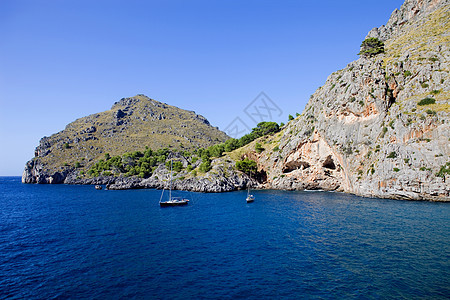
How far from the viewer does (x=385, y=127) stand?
74.1m

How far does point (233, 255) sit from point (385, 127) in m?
66.5

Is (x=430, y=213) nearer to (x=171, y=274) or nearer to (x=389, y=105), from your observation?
(x=389, y=105)

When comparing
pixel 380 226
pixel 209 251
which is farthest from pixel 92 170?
pixel 380 226

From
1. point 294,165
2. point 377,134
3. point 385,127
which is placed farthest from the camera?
point 294,165

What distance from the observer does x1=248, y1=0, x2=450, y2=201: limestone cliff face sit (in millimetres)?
63562

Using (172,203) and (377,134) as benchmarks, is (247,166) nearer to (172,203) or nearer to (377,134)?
(172,203)

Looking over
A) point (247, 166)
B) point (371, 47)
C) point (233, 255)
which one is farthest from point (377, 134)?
point (233, 255)

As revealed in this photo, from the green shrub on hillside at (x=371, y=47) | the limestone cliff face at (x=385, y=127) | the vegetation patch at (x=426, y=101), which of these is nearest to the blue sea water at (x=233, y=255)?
the limestone cliff face at (x=385, y=127)

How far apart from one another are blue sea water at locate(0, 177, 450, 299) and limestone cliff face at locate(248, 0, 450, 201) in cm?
1430

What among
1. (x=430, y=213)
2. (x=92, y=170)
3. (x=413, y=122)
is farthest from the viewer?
Result: (x=92, y=170)

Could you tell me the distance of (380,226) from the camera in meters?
41.2

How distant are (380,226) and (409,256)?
42.9 ft

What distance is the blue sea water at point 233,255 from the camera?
2266cm

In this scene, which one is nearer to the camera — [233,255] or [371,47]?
[233,255]
